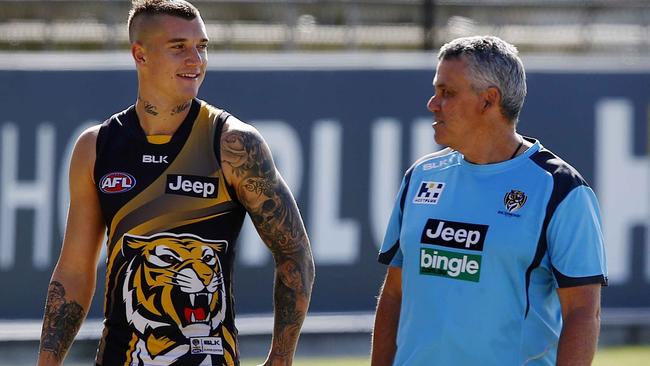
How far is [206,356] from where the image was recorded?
4434 mm

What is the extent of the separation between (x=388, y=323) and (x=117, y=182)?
1.01 metres

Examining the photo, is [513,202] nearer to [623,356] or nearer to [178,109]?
[178,109]

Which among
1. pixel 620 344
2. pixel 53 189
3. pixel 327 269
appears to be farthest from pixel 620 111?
pixel 53 189

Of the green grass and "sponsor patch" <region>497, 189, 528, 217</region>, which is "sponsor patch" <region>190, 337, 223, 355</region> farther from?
the green grass

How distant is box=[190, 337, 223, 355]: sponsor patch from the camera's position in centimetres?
443

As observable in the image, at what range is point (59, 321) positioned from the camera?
4676 millimetres

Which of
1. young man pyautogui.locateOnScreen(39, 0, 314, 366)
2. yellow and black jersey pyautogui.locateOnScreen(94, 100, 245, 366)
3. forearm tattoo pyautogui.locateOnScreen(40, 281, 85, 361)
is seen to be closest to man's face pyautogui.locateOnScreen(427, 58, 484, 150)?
young man pyautogui.locateOnScreen(39, 0, 314, 366)

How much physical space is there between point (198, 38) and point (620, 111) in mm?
6516

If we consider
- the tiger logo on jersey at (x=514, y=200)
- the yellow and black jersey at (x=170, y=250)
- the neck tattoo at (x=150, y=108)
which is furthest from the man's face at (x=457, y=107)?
the neck tattoo at (x=150, y=108)

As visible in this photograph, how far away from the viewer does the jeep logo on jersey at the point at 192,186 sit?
179 inches

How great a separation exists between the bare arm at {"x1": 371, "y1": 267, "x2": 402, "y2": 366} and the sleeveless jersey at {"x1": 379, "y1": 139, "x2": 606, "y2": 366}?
0.65 feet

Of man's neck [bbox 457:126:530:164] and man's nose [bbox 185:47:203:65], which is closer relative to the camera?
man's neck [bbox 457:126:530:164]

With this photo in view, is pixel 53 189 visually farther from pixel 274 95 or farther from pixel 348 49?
pixel 348 49

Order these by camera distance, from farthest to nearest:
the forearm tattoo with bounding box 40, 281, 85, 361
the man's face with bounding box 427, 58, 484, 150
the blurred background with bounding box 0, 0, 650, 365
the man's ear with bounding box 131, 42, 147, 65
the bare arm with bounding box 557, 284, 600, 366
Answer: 1. the blurred background with bounding box 0, 0, 650, 365
2. the man's ear with bounding box 131, 42, 147, 65
3. the forearm tattoo with bounding box 40, 281, 85, 361
4. the man's face with bounding box 427, 58, 484, 150
5. the bare arm with bounding box 557, 284, 600, 366
